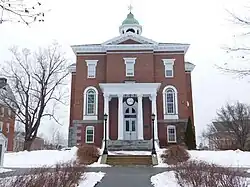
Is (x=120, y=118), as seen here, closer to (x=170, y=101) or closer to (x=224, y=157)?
(x=170, y=101)

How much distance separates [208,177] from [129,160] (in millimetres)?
16682

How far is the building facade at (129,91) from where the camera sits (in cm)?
3344

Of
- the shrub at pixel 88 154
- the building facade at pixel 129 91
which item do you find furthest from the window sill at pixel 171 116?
the shrub at pixel 88 154

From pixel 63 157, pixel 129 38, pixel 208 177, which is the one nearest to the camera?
pixel 208 177

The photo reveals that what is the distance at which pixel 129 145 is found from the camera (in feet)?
102

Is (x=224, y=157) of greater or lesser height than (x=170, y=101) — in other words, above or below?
below

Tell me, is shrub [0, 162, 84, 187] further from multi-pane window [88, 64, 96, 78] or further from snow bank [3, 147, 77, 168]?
multi-pane window [88, 64, 96, 78]

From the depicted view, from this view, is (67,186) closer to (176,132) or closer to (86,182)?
(86,182)

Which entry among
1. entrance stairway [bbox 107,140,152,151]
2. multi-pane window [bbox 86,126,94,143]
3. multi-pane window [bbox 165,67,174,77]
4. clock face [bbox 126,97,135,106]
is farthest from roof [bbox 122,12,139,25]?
entrance stairway [bbox 107,140,152,151]

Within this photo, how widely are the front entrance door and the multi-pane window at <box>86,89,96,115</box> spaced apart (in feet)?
13.2

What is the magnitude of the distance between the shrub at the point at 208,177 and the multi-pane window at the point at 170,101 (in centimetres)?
2427

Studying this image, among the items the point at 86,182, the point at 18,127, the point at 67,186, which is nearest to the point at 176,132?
the point at 86,182

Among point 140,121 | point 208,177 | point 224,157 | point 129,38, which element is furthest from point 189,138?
point 208,177

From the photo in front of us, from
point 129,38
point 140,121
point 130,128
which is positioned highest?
point 129,38
